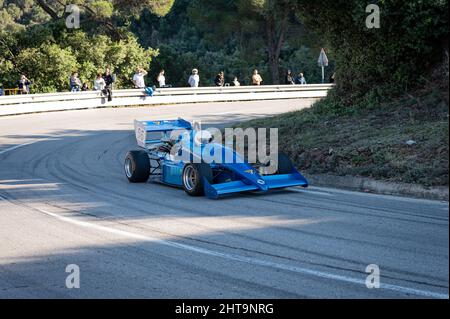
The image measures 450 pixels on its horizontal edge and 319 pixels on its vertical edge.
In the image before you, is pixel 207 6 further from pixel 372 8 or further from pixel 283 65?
pixel 372 8

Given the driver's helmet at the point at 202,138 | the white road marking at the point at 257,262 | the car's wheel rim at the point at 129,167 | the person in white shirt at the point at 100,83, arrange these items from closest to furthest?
the white road marking at the point at 257,262
the driver's helmet at the point at 202,138
the car's wheel rim at the point at 129,167
the person in white shirt at the point at 100,83

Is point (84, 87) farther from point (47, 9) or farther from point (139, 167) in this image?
point (139, 167)

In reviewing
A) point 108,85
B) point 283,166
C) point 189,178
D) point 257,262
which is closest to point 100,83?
point 108,85

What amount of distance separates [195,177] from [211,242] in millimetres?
3231

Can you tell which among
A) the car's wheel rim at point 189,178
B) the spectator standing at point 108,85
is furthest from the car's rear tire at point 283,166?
the spectator standing at point 108,85

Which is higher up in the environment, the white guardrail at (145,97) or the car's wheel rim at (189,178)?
the white guardrail at (145,97)

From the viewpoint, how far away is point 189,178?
12.3 meters

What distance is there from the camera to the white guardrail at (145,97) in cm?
3089

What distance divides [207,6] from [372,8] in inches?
1484

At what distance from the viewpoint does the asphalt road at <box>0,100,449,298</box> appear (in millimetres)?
6965

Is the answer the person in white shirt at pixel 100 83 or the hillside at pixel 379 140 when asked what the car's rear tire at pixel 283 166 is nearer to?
the hillside at pixel 379 140

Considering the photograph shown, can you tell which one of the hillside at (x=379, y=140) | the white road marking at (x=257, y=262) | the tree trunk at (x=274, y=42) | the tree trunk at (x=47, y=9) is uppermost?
the tree trunk at (x=47, y=9)

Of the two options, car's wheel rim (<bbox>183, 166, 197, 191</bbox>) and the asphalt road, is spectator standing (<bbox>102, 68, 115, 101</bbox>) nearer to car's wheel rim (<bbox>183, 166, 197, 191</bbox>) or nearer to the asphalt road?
the asphalt road
